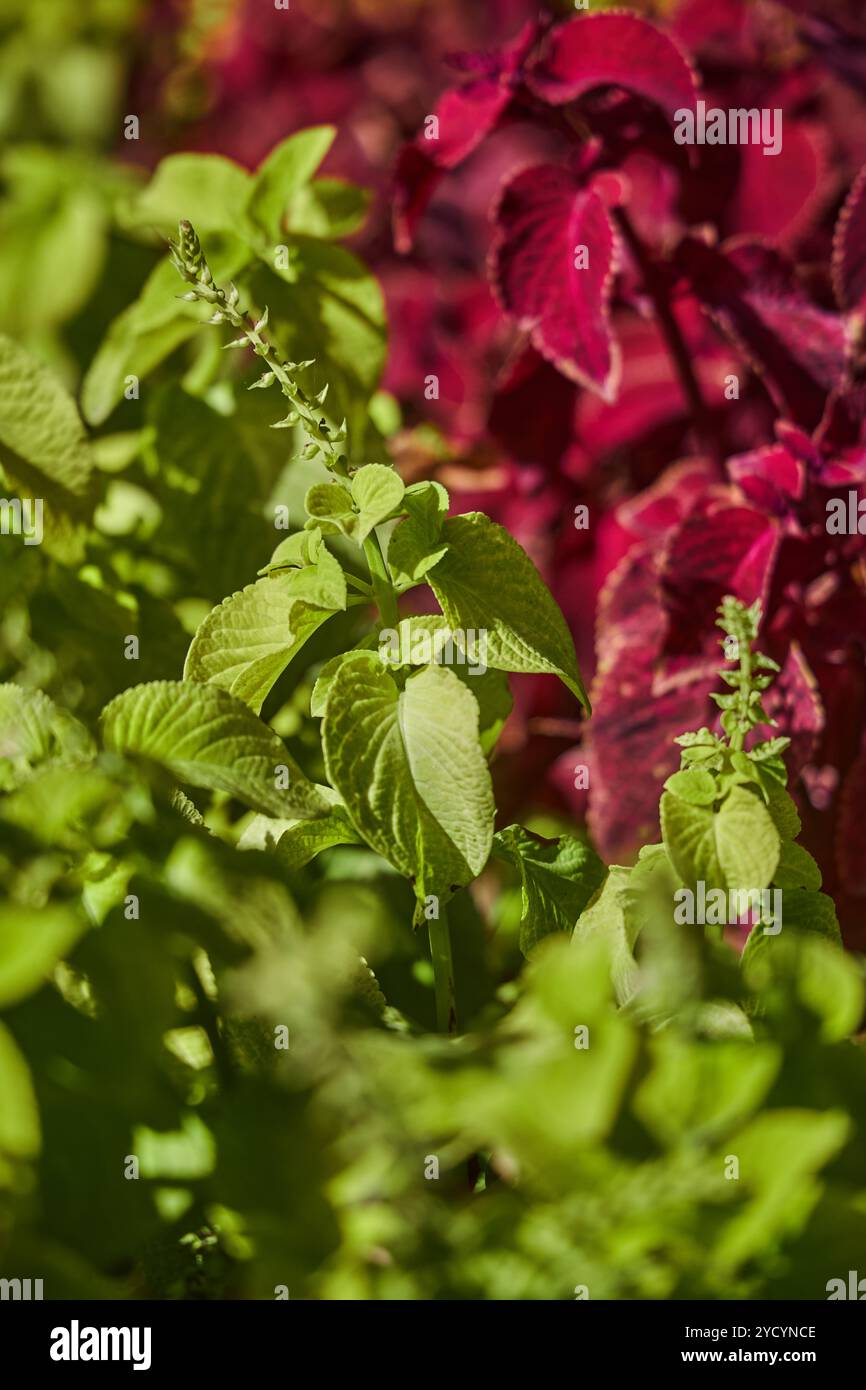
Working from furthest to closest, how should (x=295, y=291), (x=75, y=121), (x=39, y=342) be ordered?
(x=75, y=121) < (x=39, y=342) < (x=295, y=291)

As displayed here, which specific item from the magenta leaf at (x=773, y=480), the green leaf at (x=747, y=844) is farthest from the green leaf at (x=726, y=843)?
the magenta leaf at (x=773, y=480)

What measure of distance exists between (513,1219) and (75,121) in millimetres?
1680

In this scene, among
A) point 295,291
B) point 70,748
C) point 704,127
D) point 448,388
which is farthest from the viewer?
point 448,388

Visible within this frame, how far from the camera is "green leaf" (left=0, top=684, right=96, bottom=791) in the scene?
58cm

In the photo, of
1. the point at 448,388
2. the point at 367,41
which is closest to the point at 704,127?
the point at 448,388

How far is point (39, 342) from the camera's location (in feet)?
3.67

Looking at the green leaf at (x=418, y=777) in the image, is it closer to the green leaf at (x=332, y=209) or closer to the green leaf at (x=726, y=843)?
the green leaf at (x=726, y=843)

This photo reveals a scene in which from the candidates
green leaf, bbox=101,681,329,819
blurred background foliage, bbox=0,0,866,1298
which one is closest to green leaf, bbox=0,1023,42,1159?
blurred background foliage, bbox=0,0,866,1298

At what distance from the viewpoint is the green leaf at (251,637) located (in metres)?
0.62

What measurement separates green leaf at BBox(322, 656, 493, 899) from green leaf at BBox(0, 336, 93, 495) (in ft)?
0.81

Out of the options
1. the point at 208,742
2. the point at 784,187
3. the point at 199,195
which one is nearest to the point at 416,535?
the point at 208,742

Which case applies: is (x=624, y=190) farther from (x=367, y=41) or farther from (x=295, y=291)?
(x=367, y=41)

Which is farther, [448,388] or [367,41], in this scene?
[367,41]
